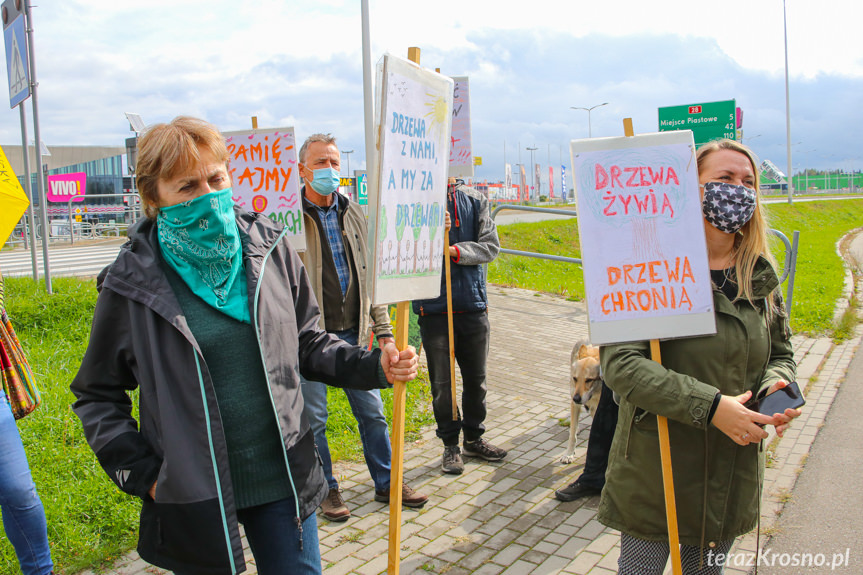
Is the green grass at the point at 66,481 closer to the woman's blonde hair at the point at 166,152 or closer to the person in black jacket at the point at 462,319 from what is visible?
the person in black jacket at the point at 462,319

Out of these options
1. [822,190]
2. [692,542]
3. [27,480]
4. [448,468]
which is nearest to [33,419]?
[27,480]

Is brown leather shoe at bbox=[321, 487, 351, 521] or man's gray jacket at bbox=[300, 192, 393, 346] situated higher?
man's gray jacket at bbox=[300, 192, 393, 346]

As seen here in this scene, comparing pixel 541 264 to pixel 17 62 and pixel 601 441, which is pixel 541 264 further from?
pixel 601 441

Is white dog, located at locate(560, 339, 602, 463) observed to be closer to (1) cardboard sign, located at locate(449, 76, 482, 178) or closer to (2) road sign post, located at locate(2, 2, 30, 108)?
(1) cardboard sign, located at locate(449, 76, 482, 178)

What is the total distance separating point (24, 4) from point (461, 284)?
706 centimetres

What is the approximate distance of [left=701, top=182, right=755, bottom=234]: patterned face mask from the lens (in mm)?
2551

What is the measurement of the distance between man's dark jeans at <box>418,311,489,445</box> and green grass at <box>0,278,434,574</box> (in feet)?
2.72

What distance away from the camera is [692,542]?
2.43 metres

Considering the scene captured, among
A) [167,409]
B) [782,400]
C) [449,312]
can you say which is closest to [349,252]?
[449,312]

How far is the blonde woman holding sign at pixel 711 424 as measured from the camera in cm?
240

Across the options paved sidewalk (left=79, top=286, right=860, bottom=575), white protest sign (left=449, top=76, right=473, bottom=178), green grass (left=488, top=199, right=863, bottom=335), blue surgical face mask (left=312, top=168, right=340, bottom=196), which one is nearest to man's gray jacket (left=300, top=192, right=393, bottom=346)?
blue surgical face mask (left=312, top=168, right=340, bottom=196)

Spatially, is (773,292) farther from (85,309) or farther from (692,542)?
(85,309)

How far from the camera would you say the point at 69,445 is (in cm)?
511

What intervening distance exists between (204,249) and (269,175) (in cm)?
245
